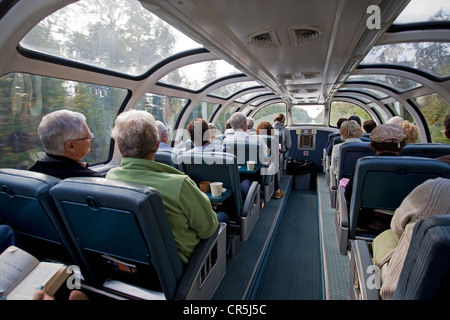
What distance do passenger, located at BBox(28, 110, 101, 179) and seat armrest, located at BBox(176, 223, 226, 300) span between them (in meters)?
0.93

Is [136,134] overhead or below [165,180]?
overhead

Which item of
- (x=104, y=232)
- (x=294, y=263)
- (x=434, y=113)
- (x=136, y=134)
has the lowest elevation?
(x=294, y=263)

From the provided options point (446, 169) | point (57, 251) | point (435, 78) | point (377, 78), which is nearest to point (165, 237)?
point (57, 251)

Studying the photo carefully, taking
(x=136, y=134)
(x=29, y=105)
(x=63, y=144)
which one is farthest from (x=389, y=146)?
(x=29, y=105)

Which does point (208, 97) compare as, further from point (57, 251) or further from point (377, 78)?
point (57, 251)

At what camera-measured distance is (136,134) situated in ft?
4.84

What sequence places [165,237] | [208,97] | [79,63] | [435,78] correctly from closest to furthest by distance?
[165,237] → [79,63] → [435,78] → [208,97]

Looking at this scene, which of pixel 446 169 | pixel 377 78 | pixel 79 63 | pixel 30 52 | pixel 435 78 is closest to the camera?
pixel 446 169

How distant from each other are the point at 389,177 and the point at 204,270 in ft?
5.04

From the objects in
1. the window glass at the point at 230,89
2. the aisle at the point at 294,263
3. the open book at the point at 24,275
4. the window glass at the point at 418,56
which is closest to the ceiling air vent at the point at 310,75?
the window glass at the point at 418,56

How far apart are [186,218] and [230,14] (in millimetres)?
1551

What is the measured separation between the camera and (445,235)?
1.99ft

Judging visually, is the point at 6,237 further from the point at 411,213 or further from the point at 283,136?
the point at 283,136

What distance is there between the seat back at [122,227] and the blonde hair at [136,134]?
33 centimetres
